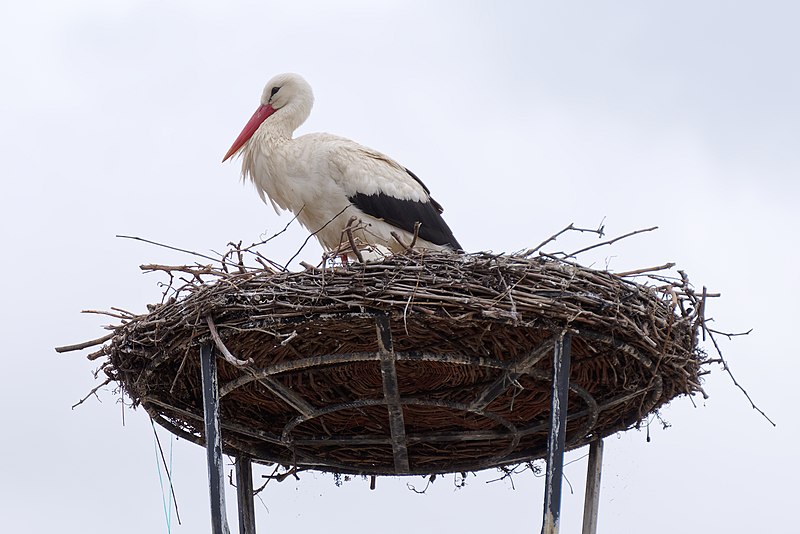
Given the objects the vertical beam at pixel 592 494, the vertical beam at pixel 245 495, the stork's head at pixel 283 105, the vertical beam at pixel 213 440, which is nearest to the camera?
the vertical beam at pixel 213 440

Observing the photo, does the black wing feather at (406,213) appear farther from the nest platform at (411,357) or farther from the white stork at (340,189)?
the nest platform at (411,357)

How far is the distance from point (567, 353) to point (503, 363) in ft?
0.89

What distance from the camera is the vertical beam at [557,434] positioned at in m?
5.58

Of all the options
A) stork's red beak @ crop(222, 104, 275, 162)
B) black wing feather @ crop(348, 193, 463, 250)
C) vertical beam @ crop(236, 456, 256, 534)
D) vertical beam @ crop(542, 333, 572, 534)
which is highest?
stork's red beak @ crop(222, 104, 275, 162)

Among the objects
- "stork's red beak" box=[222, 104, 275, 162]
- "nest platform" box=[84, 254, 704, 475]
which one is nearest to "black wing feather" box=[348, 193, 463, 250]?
"stork's red beak" box=[222, 104, 275, 162]

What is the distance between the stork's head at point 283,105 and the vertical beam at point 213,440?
2.93m

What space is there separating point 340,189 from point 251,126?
3.77 feet

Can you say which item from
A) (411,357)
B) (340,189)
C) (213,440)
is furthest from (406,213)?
(213,440)

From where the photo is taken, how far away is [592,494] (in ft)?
20.9

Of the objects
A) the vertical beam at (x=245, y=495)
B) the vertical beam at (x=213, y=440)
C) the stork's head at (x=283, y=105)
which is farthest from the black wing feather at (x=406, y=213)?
the vertical beam at (x=213, y=440)

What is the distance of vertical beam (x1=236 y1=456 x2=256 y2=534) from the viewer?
260 inches

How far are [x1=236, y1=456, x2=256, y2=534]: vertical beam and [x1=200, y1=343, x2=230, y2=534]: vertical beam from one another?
83 cm

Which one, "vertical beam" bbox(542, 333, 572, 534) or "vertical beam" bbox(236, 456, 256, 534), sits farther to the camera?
"vertical beam" bbox(236, 456, 256, 534)

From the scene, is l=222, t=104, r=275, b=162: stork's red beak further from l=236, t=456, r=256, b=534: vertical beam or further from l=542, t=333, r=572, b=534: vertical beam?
l=542, t=333, r=572, b=534: vertical beam
